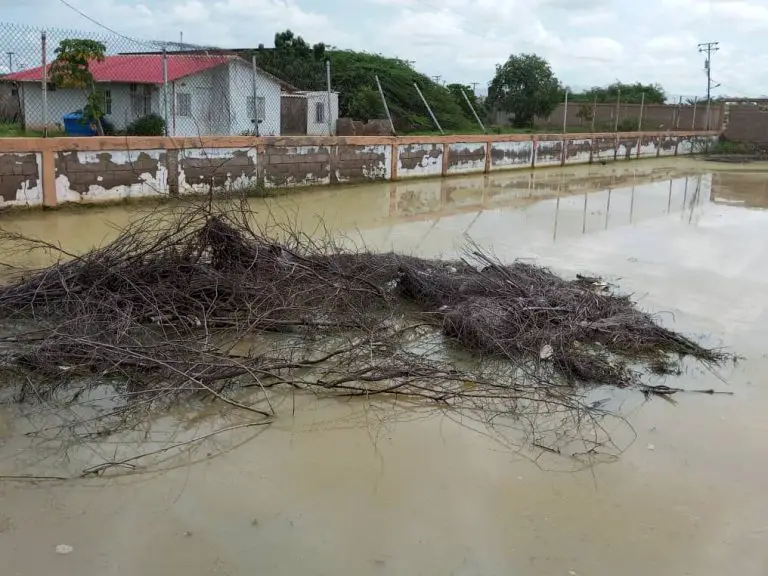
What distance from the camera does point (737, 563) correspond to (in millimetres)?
2928

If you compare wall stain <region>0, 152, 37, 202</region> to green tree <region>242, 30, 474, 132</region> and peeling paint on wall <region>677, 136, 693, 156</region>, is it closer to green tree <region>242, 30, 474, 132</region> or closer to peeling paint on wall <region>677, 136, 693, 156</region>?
green tree <region>242, 30, 474, 132</region>

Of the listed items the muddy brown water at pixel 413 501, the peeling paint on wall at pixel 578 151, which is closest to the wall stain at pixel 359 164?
the muddy brown water at pixel 413 501

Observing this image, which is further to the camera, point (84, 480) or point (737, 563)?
point (84, 480)

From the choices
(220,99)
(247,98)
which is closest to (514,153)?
(247,98)

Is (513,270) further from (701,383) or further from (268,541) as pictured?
(268,541)

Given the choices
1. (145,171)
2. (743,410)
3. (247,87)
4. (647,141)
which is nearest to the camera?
(743,410)

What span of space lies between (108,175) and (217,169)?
1.91 metres

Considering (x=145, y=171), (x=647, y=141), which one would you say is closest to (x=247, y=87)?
(x=145, y=171)

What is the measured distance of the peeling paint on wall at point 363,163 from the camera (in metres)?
14.8

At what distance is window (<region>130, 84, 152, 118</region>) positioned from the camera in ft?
72.0

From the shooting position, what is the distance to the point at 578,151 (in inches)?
981

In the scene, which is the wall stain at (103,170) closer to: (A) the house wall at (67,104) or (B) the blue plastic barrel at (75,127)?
(B) the blue plastic barrel at (75,127)

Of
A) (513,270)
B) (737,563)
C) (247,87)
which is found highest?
(247,87)

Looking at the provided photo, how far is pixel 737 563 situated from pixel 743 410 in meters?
1.75
